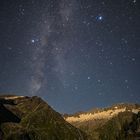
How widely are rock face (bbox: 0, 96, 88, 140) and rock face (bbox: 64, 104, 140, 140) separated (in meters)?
2.34

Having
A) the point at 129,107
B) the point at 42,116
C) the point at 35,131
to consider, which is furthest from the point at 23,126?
the point at 129,107

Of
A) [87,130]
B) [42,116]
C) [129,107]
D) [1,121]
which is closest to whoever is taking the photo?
[1,121]

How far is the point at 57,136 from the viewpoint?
109 feet

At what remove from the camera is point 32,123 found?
3375 centimetres

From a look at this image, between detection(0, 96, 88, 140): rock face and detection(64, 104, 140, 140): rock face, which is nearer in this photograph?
detection(0, 96, 88, 140): rock face

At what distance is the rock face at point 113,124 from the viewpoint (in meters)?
35.5

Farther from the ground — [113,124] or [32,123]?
[113,124]

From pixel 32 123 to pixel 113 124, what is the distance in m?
9.24

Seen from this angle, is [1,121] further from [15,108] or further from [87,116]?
[87,116]

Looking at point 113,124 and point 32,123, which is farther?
point 113,124

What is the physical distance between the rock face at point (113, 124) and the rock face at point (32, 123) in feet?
7.67

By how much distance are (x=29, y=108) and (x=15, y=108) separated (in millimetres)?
1642

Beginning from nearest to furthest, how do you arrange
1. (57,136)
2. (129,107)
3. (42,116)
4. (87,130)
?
1. (57,136)
2. (42,116)
3. (87,130)
4. (129,107)

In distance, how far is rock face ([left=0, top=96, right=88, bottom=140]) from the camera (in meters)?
30.4
